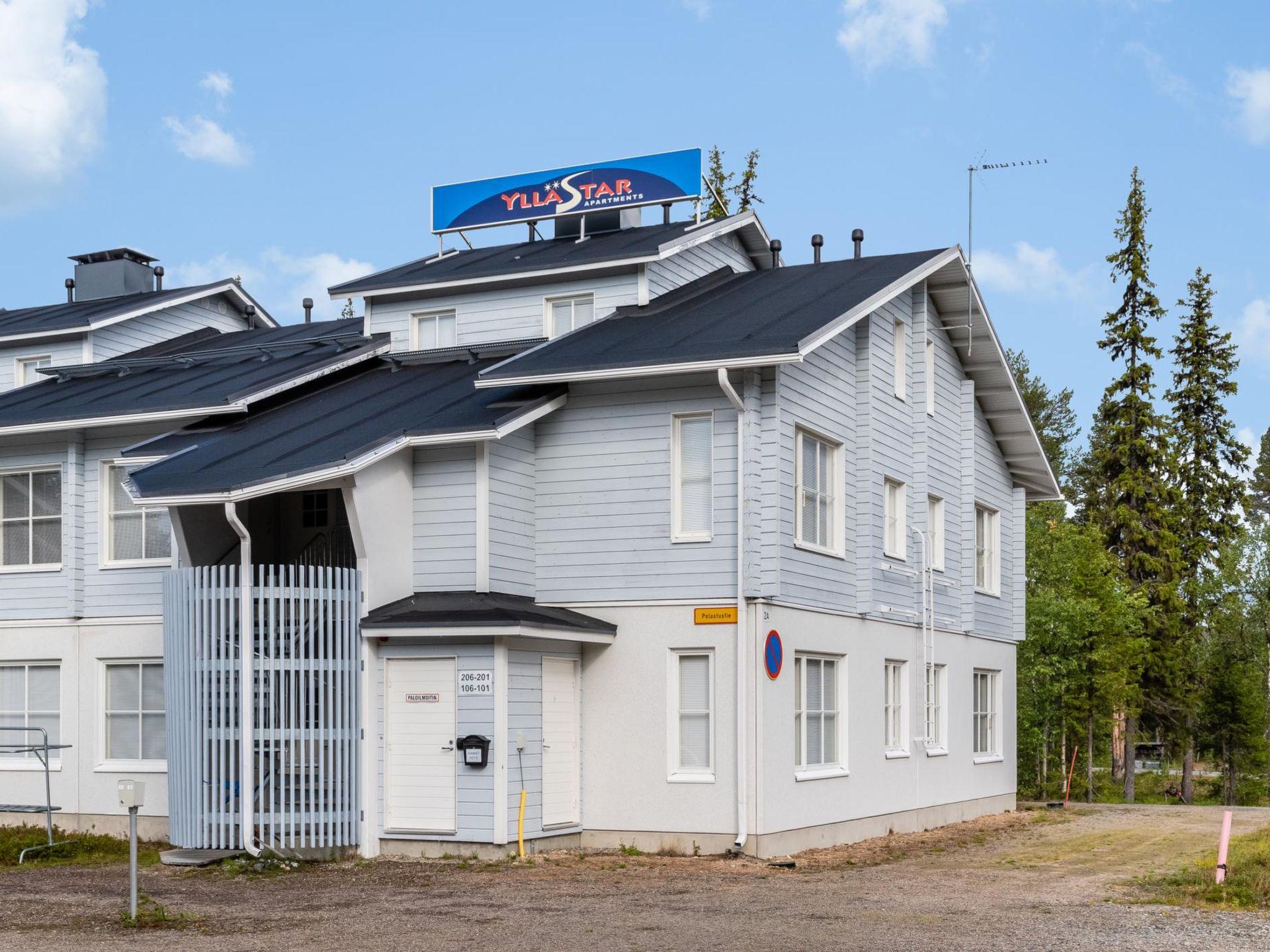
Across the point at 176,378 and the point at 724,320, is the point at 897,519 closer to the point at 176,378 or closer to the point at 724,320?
the point at 724,320

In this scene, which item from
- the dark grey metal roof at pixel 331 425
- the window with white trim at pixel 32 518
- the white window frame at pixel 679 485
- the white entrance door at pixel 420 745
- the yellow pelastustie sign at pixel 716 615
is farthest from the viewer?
the window with white trim at pixel 32 518

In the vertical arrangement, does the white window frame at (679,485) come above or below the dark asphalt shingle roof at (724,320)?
below

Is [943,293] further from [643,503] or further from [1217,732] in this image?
[1217,732]

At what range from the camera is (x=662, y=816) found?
19016 millimetres

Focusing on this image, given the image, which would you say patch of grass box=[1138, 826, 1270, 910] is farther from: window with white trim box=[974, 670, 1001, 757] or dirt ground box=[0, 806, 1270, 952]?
window with white trim box=[974, 670, 1001, 757]

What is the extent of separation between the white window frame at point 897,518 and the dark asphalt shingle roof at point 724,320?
3.18 m

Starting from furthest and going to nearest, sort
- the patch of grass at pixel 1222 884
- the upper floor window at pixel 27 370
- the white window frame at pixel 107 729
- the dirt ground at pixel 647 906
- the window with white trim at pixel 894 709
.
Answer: the upper floor window at pixel 27 370, the window with white trim at pixel 894 709, the white window frame at pixel 107 729, the patch of grass at pixel 1222 884, the dirt ground at pixel 647 906

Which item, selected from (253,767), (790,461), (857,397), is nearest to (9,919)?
(253,767)

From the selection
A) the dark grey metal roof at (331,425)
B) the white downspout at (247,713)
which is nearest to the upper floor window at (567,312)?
the dark grey metal roof at (331,425)

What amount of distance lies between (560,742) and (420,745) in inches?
67.3

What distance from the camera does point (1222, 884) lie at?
51.1 feet

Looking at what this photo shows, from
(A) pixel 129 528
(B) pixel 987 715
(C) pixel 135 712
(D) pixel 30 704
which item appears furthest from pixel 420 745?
(B) pixel 987 715

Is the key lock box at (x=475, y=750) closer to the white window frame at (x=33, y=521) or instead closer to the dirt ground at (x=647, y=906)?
the dirt ground at (x=647, y=906)

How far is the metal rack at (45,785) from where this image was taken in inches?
780
